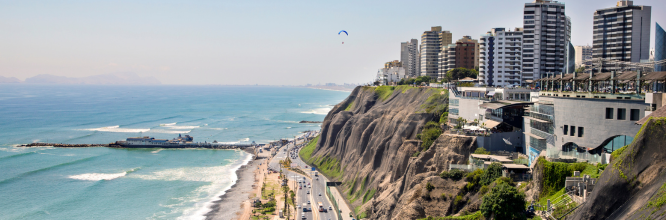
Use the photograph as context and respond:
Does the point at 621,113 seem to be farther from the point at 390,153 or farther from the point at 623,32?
the point at 623,32

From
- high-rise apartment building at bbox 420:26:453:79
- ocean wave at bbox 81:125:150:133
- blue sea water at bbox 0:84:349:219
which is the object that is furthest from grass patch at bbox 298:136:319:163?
ocean wave at bbox 81:125:150:133

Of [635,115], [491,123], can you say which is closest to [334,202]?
[491,123]

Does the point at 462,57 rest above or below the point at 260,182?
above

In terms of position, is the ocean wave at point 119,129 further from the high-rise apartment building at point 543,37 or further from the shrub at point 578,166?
the shrub at point 578,166

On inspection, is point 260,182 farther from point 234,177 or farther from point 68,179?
point 68,179

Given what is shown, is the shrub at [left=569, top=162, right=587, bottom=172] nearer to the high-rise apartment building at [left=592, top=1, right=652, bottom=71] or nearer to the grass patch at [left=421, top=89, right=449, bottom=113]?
the grass patch at [left=421, top=89, right=449, bottom=113]

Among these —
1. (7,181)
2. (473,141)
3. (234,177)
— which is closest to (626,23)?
(473,141)
